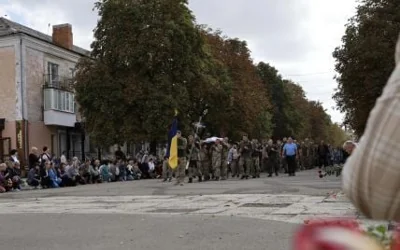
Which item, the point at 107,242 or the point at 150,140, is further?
the point at 150,140

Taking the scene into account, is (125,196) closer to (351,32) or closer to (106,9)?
(351,32)

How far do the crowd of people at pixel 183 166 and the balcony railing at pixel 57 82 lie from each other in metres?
13.5

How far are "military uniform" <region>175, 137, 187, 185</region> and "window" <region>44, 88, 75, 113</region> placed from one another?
23323 mm

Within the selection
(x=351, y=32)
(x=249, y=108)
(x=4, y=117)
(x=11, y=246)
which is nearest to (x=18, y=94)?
(x=4, y=117)

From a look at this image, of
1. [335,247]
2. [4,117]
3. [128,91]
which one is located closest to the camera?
[335,247]

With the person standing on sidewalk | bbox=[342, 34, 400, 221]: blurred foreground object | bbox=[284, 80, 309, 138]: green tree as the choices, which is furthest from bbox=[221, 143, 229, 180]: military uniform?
bbox=[284, 80, 309, 138]: green tree

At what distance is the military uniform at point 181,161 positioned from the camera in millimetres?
21281

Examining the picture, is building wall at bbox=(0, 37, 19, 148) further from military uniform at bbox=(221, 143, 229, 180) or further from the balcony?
military uniform at bbox=(221, 143, 229, 180)

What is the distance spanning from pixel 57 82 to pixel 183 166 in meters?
26.1

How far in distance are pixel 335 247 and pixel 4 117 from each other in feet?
140

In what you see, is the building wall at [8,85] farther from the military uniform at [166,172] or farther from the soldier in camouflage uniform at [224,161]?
the soldier in camouflage uniform at [224,161]

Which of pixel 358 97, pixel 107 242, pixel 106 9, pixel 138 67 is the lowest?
pixel 107 242

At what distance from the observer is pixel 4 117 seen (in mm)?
41625

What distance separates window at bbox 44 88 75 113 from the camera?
1708 inches
